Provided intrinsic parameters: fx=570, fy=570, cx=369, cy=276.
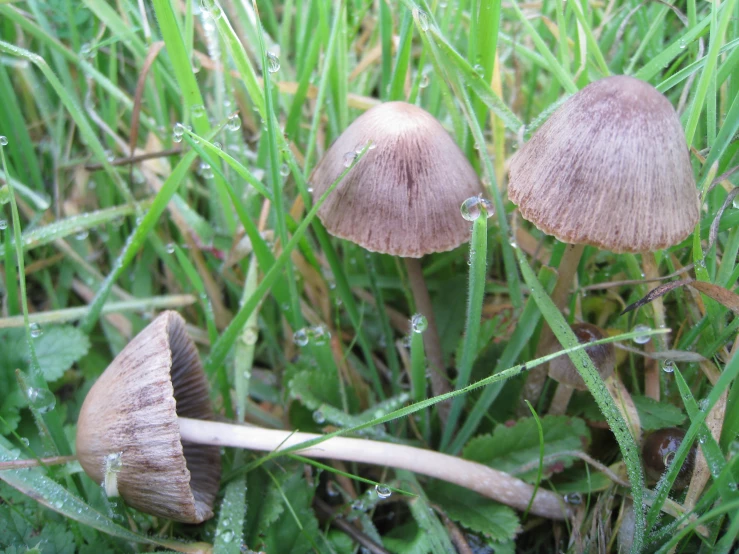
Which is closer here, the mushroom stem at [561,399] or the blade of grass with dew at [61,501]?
the blade of grass with dew at [61,501]

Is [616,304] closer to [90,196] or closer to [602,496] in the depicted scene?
[602,496]

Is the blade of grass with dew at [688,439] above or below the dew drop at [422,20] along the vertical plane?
below

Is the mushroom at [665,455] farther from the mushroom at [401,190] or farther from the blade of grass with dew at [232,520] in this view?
the blade of grass with dew at [232,520]

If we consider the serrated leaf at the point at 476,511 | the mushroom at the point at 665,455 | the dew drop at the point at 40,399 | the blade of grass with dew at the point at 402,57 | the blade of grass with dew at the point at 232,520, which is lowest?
the serrated leaf at the point at 476,511

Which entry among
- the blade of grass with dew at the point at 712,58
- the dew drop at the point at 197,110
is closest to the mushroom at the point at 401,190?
the dew drop at the point at 197,110

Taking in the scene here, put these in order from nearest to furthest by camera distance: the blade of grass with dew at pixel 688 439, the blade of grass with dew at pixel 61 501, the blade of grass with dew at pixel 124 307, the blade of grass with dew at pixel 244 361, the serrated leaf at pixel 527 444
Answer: the blade of grass with dew at pixel 688 439, the blade of grass with dew at pixel 61 501, the serrated leaf at pixel 527 444, the blade of grass with dew at pixel 244 361, the blade of grass with dew at pixel 124 307

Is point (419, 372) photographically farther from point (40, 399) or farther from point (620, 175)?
point (40, 399)

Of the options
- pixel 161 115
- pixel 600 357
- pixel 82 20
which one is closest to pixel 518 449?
pixel 600 357

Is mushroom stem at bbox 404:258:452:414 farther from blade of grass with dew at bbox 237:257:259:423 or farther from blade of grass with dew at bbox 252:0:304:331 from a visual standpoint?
blade of grass with dew at bbox 237:257:259:423
